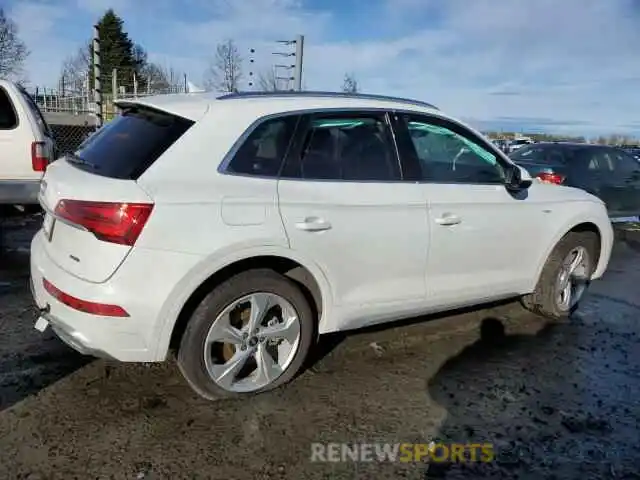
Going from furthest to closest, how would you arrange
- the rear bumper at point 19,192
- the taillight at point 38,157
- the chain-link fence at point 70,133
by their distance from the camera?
1. the chain-link fence at point 70,133
2. the taillight at point 38,157
3. the rear bumper at point 19,192

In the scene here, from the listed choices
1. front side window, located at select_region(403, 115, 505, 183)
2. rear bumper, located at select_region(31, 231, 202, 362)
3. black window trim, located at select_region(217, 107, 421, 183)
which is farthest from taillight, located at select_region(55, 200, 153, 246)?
front side window, located at select_region(403, 115, 505, 183)

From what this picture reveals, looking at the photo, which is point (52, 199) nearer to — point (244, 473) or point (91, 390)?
point (91, 390)

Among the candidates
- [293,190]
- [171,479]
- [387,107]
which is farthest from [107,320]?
[387,107]

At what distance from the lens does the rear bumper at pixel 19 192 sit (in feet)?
20.9

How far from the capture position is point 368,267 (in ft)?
11.9

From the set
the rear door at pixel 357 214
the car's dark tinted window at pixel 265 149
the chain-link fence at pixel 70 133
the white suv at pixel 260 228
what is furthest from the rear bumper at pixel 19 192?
the chain-link fence at pixel 70 133

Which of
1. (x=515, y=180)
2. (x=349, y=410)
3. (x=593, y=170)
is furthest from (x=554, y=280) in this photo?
(x=593, y=170)

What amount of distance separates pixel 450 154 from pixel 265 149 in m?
1.48

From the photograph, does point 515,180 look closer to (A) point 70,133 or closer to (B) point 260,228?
(B) point 260,228

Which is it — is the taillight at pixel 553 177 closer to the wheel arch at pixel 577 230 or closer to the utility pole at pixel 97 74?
the wheel arch at pixel 577 230

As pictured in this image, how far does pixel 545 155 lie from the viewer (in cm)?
973

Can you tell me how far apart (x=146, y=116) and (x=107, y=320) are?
1236mm

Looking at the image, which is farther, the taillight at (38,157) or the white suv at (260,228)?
the taillight at (38,157)

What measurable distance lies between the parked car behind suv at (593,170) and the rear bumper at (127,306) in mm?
7440
